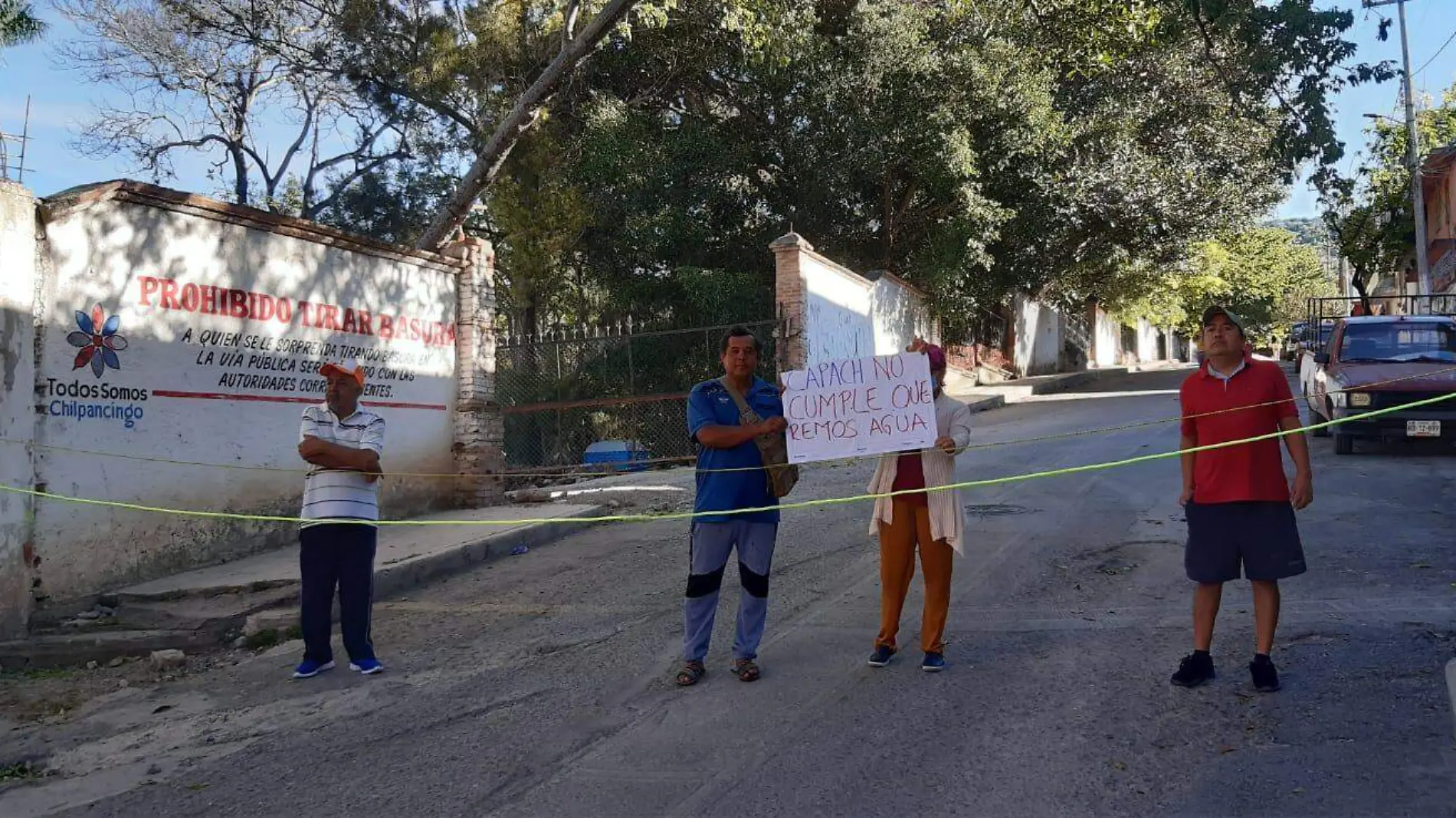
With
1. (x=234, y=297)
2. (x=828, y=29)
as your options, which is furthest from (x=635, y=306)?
(x=234, y=297)

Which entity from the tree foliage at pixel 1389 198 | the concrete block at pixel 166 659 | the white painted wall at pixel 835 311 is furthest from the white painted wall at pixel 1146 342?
the concrete block at pixel 166 659

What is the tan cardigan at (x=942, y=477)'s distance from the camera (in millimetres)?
5129

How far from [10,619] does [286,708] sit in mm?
2947

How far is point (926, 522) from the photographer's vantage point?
17.0 feet

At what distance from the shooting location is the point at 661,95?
2183cm

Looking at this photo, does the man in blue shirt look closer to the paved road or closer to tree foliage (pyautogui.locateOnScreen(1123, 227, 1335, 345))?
the paved road

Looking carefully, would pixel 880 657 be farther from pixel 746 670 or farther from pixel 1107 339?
pixel 1107 339

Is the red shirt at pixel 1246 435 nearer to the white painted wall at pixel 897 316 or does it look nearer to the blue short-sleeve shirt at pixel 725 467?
the blue short-sleeve shirt at pixel 725 467

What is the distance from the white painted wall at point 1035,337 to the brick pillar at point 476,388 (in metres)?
22.2

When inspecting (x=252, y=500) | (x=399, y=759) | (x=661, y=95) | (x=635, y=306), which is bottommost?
(x=399, y=759)

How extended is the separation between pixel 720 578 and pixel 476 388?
7.41m

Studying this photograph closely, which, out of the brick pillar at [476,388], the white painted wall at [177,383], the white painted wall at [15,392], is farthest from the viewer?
the brick pillar at [476,388]

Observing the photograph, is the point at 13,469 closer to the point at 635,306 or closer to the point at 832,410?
the point at 832,410

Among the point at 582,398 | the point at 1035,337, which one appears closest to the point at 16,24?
the point at 582,398
